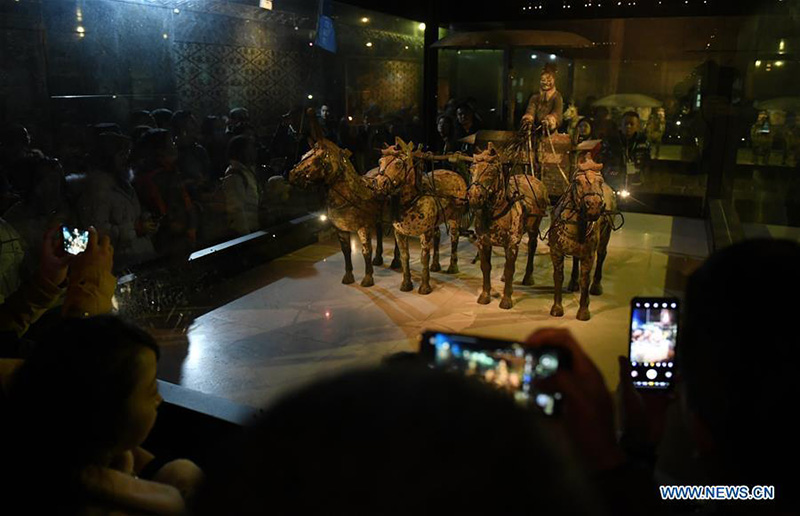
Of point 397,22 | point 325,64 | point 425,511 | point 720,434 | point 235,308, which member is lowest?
point 235,308

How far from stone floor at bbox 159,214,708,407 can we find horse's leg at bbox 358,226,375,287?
91mm

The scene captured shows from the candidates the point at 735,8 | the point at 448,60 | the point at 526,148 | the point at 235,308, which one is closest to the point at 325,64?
the point at 448,60

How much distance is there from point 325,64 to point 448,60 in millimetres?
2897

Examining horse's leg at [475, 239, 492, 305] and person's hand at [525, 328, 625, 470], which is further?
horse's leg at [475, 239, 492, 305]

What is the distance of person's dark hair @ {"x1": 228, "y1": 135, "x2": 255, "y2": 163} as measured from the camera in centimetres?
721

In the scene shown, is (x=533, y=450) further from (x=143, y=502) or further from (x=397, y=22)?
(x=397, y=22)

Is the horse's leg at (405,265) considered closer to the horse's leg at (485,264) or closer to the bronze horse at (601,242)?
the horse's leg at (485,264)

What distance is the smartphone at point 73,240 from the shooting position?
3.30m

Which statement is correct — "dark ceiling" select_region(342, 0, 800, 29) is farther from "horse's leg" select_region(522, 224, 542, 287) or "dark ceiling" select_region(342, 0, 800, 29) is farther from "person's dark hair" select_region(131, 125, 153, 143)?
"horse's leg" select_region(522, 224, 542, 287)

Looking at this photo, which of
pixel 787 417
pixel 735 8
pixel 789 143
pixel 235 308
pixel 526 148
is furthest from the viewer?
pixel 735 8

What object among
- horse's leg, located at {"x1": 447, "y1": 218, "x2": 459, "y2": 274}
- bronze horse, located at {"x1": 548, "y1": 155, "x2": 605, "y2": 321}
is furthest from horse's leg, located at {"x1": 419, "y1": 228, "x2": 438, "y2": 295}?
bronze horse, located at {"x1": 548, "y1": 155, "x2": 605, "y2": 321}

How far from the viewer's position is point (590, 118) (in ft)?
36.7

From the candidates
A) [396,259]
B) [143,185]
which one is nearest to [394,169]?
[396,259]

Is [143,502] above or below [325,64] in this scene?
below
